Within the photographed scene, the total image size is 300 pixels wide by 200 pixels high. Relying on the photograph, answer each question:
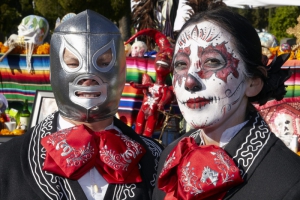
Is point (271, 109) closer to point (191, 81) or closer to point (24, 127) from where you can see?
point (24, 127)

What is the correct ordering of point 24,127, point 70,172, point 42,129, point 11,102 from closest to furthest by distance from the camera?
point 70,172 → point 42,129 → point 24,127 → point 11,102

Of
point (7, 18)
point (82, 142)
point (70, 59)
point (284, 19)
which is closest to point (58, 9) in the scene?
point (7, 18)

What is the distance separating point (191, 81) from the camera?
6.20 feet

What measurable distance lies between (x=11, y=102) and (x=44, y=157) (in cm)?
520

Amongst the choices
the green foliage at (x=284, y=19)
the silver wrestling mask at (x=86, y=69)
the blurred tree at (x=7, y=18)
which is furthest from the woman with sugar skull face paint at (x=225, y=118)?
the green foliage at (x=284, y=19)

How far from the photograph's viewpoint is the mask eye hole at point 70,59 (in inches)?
96.8

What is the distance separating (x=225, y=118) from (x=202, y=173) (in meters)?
0.23

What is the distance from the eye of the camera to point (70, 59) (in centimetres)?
247

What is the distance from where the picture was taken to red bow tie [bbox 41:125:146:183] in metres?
2.37

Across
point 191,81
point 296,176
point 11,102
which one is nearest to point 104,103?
point 191,81

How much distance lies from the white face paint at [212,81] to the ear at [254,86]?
0.9 inches

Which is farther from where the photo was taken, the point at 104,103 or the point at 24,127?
the point at 24,127

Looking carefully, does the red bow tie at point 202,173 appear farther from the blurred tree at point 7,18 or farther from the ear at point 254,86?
the blurred tree at point 7,18

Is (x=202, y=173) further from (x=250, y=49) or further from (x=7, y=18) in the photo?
(x=7, y=18)
